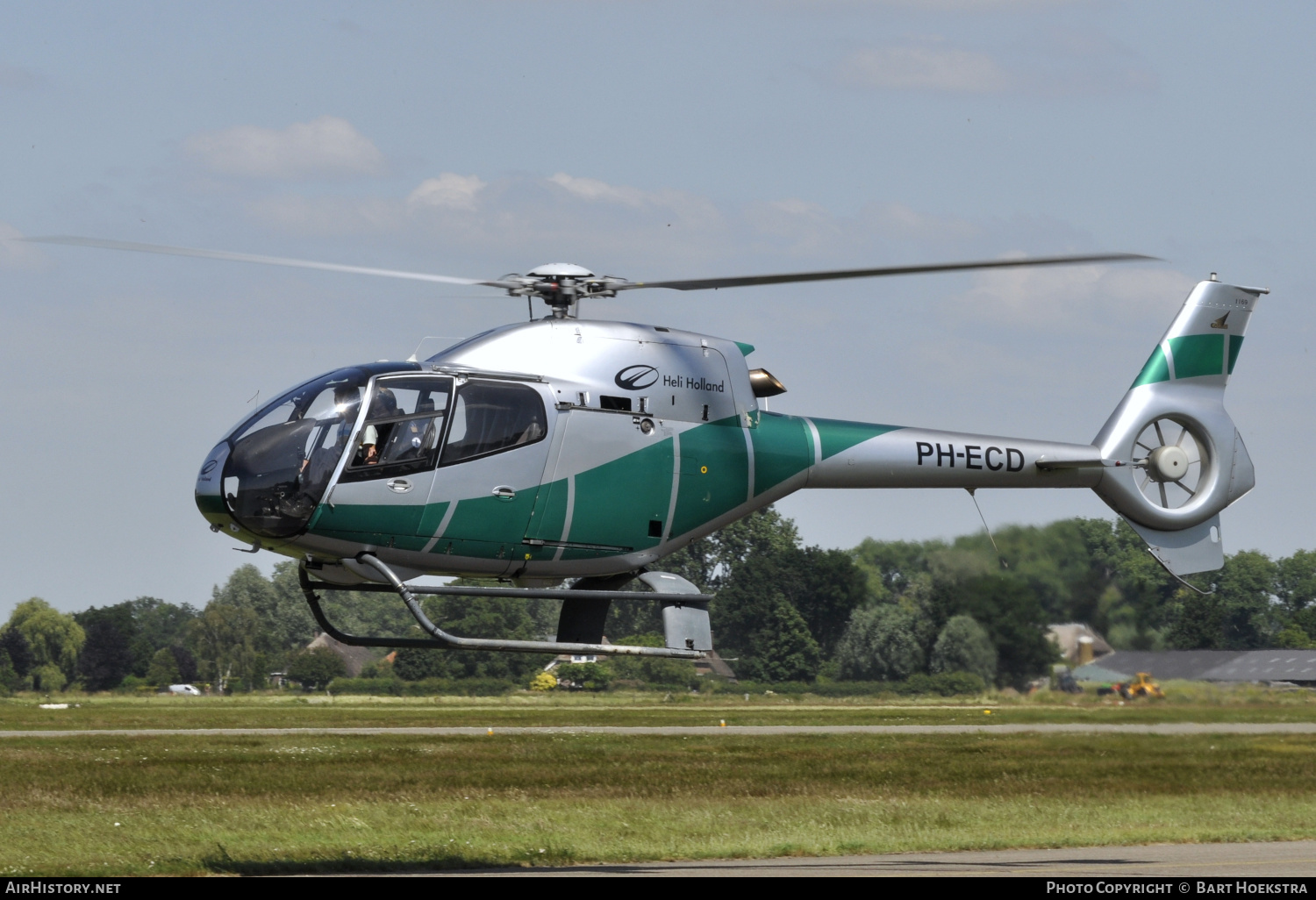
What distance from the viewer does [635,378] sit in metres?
14.6

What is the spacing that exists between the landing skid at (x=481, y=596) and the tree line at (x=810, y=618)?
92cm

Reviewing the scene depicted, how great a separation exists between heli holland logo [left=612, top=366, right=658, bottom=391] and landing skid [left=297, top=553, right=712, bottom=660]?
191 cm

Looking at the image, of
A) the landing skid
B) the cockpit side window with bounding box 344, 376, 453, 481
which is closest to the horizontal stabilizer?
the landing skid

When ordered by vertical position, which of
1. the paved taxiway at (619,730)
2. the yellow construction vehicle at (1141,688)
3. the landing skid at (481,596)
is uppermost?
the landing skid at (481,596)

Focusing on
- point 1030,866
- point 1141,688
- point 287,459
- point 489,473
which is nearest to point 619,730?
point 1141,688

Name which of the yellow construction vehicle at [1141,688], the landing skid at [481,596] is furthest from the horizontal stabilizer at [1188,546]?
the landing skid at [481,596]

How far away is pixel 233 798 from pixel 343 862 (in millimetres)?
7741

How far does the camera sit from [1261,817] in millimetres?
23812

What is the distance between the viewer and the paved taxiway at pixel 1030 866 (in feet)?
53.9

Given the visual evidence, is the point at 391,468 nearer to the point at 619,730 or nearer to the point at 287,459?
the point at 287,459

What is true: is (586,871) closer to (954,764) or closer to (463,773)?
(463,773)

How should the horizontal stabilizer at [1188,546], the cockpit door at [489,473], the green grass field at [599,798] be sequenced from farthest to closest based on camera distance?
the green grass field at [599,798], the horizontal stabilizer at [1188,546], the cockpit door at [489,473]

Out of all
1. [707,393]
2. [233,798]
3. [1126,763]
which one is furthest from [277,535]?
[1126,763]

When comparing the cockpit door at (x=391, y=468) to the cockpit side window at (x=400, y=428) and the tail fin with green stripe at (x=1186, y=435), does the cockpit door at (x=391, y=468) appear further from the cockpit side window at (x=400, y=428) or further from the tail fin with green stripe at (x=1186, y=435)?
the tail fin with green stripe at (x=1186, y=435)
